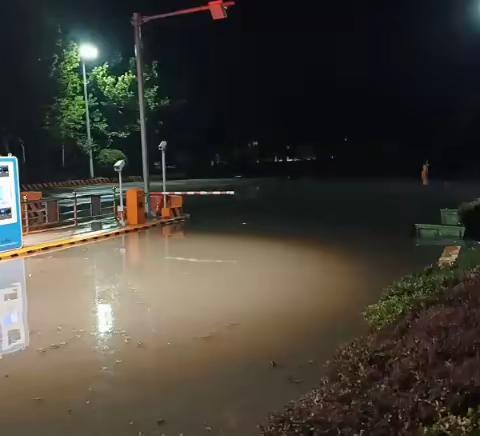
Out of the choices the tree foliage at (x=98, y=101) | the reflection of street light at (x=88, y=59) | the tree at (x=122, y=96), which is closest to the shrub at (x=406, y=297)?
the reflection of street light at (x=88, y=59)

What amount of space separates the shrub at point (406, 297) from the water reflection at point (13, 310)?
163 inches

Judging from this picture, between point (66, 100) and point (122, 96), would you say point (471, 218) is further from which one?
point (122, 96)

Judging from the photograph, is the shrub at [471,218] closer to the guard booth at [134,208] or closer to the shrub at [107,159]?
the guard booth at [134,208]

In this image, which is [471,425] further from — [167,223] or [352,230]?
[167,223]

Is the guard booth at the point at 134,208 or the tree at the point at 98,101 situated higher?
the tree at the point at 98,101

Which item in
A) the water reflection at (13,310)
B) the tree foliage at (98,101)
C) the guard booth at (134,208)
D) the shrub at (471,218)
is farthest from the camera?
the tree foliage at (98,101)

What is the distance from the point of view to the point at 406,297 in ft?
25.7

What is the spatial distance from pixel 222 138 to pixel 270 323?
2408 inches

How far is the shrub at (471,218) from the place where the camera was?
48.3 ft

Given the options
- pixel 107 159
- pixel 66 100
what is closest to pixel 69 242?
pixel 66 100

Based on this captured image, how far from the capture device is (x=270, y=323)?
8.19m

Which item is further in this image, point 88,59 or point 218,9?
point 88,59

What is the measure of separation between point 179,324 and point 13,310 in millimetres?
2560

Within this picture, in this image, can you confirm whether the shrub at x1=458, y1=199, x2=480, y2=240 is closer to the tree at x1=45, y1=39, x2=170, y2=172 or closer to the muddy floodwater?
the muddy floodwater
